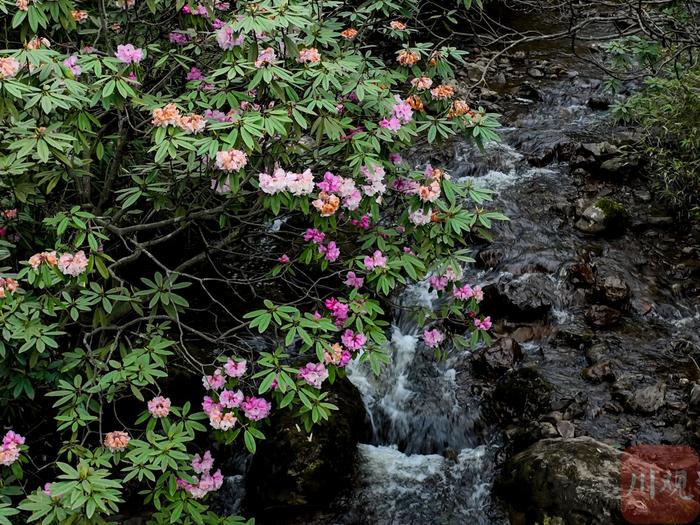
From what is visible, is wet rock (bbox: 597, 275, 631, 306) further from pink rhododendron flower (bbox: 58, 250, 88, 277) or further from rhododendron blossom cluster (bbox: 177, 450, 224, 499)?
pink rhododendron flower (bbox: 58, 250, 88, 277)

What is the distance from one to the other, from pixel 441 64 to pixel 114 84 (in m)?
1.70

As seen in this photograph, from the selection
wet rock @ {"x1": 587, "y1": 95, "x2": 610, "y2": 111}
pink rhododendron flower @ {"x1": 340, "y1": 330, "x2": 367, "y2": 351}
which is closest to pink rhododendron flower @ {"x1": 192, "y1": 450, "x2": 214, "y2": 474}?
pink rhododendron flower @ {"x1": 340, "y1": 330, "x2": 367, "y2": 351}

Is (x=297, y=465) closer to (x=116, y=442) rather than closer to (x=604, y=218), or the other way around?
(x=116, y=442)

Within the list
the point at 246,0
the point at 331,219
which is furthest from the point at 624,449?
the point at 246,0

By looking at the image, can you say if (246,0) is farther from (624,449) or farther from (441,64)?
(624,449)

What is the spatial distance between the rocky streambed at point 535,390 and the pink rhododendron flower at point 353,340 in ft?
4.80

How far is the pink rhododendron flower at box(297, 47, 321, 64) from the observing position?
10.1 ft

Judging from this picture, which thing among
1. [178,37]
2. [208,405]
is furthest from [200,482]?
[178,37]

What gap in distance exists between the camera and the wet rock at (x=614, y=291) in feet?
17.9

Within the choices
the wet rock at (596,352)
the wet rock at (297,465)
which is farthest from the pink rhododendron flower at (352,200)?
the wet rock at (596,352)

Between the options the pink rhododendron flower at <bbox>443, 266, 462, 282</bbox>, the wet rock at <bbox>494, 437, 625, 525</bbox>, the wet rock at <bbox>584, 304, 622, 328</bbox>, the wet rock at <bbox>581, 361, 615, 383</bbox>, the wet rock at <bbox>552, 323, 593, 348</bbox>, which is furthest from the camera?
the wet rock at <bbox>584, 304, 622, 328</bbox>

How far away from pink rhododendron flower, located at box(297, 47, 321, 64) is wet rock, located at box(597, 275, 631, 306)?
349cm

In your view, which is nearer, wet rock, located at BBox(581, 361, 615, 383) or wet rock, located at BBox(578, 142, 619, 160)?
wet rock, located at BBox(581, 361, 615, 383)

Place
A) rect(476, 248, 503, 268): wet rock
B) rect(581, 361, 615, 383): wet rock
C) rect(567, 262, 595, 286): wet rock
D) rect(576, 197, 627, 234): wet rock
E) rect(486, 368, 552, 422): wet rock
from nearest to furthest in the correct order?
rect(486, 368, 552, 422): wet rock, rect(581, 361, 615, 383): wet rock, rect(567, 262, 595, 286): wet rock, rect(476, 248, 503, 268): wet rock, rect(576, 197, 627, 234): wet rock
